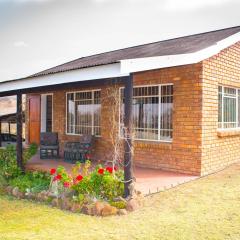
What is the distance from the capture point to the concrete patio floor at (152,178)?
7.70 metres

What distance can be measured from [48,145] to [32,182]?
177 inches

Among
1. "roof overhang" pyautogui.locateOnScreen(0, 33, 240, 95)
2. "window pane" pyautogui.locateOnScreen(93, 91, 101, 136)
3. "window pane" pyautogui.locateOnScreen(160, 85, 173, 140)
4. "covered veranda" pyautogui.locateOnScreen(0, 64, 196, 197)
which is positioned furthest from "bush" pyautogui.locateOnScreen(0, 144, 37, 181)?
"window pane" pyautogui.locateOnScreen(160, 85, 173, 140)

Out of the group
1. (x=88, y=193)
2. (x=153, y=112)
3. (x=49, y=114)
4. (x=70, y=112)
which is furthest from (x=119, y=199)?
(x=49, y=114)

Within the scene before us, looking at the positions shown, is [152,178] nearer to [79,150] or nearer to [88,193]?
[88,193]

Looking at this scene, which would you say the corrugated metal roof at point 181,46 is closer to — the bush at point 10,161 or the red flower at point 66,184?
the bush at point 10,161

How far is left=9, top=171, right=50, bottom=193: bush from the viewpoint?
7.70 metres

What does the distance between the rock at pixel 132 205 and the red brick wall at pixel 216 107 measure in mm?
3360

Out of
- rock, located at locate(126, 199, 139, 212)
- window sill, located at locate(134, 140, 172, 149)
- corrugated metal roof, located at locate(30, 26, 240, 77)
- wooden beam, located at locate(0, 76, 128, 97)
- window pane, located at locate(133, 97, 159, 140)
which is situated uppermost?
corrugated metal roof, located at locate(30, 26, 240, 77)

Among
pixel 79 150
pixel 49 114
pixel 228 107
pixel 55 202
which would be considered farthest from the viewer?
pixel 49 114

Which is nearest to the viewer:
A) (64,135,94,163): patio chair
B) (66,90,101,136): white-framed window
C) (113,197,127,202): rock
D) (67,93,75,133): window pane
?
(113,197,127,202): rock

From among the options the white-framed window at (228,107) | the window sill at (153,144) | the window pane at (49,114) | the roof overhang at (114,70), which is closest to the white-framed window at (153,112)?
the window sill at (153,144)

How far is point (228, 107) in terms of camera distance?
34.5 ft

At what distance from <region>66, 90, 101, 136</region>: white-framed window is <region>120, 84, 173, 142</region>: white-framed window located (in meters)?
1.64

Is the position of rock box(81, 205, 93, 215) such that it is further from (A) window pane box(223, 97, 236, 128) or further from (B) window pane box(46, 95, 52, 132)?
(B) window pane box(46, 95, 52, 132)
